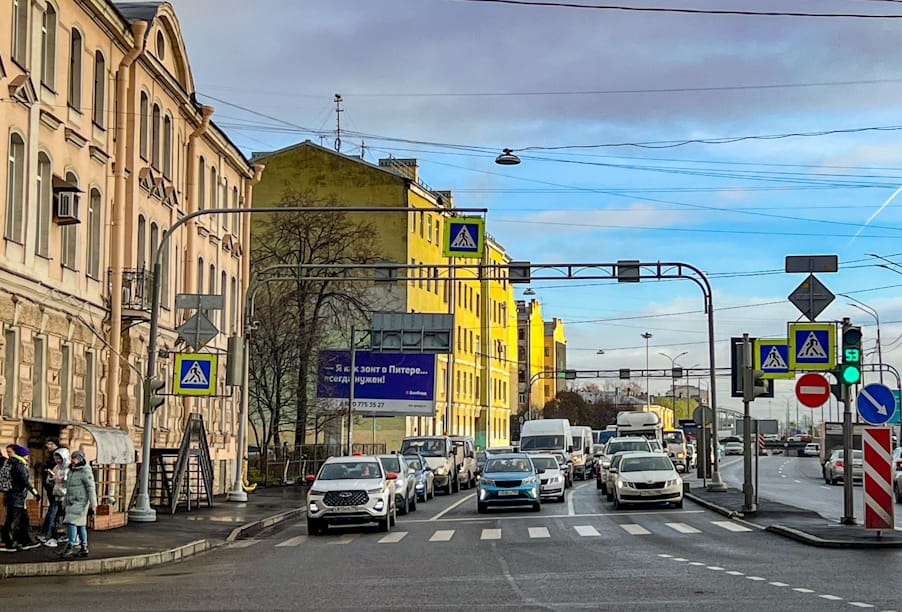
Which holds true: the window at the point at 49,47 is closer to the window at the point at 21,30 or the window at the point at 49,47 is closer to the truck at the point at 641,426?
the window at the point at 21,30

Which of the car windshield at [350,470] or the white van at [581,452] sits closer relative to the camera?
the car windshield at [350,470]

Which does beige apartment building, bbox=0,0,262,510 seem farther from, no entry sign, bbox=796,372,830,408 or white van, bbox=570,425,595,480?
white van, bbox=570,425,595,480

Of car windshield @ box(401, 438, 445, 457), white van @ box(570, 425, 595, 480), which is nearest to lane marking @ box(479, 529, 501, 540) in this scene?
car windshield @ box(401, 438, 445, 457)

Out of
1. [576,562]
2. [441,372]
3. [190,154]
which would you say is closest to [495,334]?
[441,372]

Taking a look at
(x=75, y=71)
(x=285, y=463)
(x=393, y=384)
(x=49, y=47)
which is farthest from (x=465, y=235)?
(x=393, y=384)

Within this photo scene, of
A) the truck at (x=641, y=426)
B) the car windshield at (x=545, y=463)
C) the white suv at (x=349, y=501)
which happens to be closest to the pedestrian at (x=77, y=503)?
the white suv at (x=349, y=501)

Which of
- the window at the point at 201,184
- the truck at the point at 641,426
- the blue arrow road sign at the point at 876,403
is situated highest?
the window at the point at 201,184

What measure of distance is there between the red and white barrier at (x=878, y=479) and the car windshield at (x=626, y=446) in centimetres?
2535

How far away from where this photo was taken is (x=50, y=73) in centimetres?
2792

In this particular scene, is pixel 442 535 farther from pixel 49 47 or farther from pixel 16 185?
pixel 49 47

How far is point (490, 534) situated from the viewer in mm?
27016

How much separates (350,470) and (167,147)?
13.3m

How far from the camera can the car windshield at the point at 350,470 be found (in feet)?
96.1

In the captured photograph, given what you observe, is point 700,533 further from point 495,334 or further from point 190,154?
point 495,334
